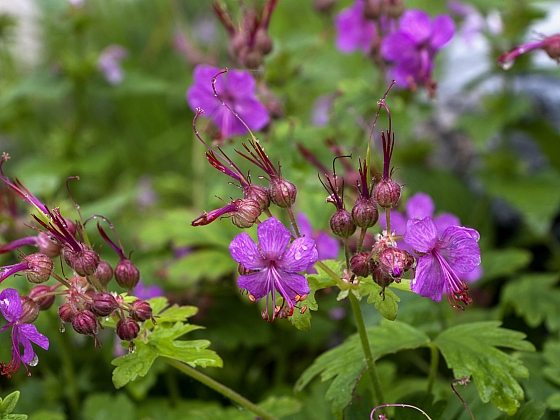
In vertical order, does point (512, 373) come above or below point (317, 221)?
above

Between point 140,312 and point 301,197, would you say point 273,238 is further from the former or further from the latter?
point 301,197

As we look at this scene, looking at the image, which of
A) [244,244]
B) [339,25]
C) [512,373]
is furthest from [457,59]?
[244,244]

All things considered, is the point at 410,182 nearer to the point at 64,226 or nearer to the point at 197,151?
the point at 197,151

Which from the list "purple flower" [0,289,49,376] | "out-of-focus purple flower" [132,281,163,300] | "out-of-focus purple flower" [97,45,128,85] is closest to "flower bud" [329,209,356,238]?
"purple flower" [0,289,49,376]

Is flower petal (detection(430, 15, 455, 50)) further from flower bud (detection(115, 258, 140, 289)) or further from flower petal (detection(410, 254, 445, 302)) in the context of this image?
flower bud (detection(115, 258, 140, 289))

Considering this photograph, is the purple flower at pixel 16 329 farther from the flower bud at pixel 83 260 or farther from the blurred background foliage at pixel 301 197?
the blurred background foliage at pixel 301 197

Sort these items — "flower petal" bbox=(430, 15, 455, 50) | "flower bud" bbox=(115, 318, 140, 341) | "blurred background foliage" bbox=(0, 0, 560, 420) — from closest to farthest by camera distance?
"flower bud" bbox=(115, 318, 140, 341)
"flower petal" bbox=(430, 15, 455, 50)
"blurred background foliage" bbox=(0, 0, 560, 420)
